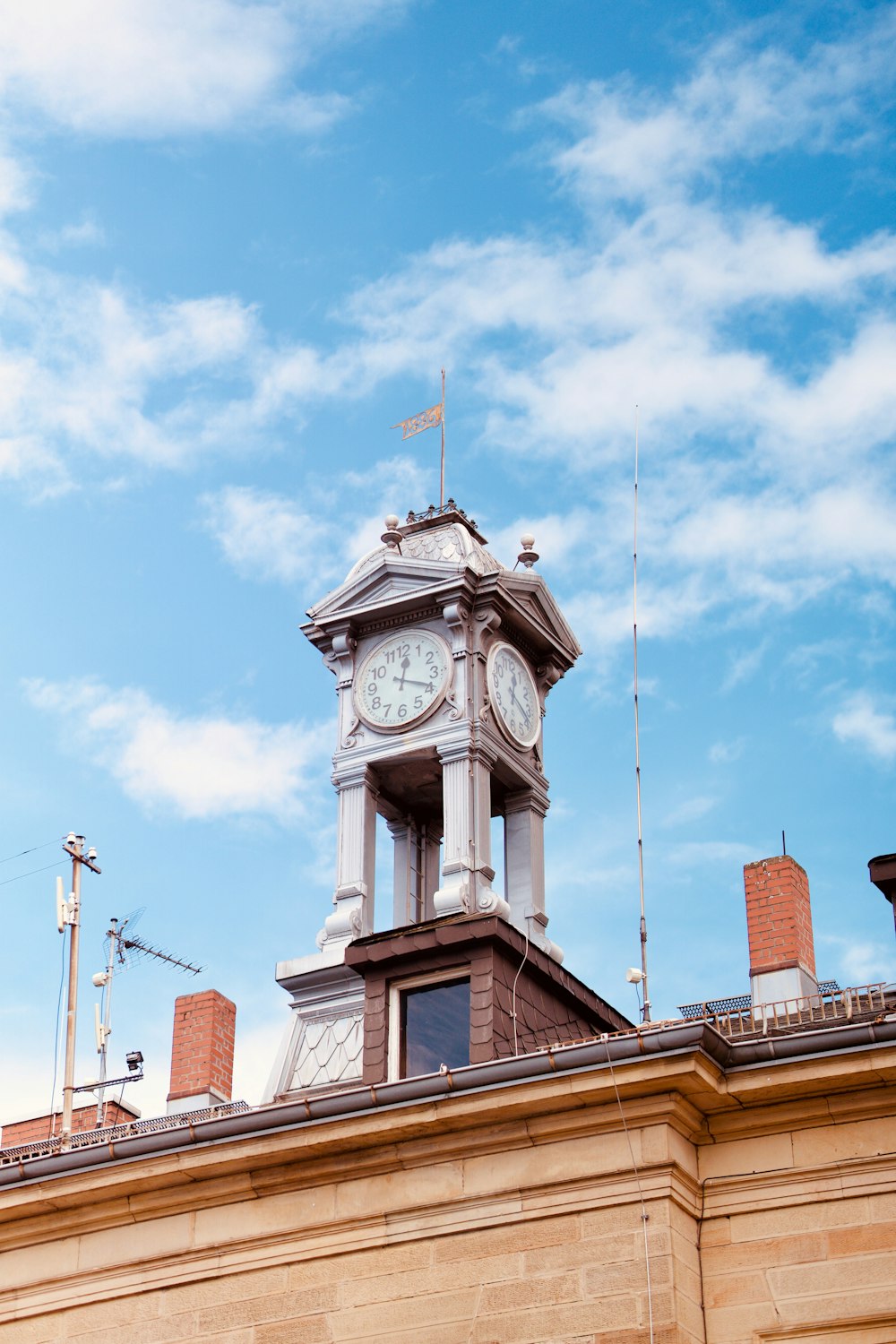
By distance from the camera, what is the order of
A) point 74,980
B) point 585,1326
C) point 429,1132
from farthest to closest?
point 74,980
point 429,1132
point 585,1326

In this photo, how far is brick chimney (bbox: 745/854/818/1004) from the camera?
63.5 feet

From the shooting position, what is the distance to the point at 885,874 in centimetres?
1927

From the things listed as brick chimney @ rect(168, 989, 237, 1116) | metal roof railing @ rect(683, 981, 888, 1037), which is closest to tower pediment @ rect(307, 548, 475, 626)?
brick chimney @ rect(168, 989, 237, 1116)

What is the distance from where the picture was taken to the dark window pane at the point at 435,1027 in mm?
19516

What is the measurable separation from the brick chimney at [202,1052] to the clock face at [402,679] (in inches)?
167

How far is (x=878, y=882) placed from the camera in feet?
63.5

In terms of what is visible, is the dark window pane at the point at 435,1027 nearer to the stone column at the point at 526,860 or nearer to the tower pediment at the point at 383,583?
the stone column at the point at 526,860

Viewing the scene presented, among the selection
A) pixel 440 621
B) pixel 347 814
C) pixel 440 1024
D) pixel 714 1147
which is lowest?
pixel 714 1147

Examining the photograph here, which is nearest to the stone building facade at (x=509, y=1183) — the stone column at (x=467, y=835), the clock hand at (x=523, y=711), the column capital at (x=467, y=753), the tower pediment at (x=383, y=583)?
the stone column at (x=467, y=835)

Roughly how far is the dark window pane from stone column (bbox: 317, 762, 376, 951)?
4.41 meters

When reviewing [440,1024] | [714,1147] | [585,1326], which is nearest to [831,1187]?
[714,1147]

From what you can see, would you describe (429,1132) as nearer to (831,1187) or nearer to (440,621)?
(831,1187)

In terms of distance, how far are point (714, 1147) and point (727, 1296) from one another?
1.20 m

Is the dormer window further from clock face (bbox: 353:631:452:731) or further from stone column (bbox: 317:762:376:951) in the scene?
clock face (bbox: 353:631:452:731)
